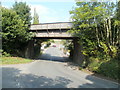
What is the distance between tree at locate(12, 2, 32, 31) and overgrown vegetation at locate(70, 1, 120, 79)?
10629 millimetres

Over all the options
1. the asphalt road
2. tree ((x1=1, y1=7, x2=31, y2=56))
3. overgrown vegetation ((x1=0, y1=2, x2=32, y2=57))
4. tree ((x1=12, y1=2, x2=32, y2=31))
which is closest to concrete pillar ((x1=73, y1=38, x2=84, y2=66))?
the asphalt road

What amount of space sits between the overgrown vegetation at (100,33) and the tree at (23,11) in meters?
10.6

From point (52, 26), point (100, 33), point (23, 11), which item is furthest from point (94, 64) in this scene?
point (23, 11)

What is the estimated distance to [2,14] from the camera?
56.9 ft

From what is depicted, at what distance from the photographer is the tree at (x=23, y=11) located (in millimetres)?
20922

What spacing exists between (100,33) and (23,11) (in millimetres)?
14957

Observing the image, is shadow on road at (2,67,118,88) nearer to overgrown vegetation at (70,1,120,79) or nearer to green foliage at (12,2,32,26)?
overgrown vegetation at (70,1,120,79)

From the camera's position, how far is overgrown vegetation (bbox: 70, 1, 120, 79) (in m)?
11.3

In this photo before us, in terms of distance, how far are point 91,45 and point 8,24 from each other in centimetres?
1308

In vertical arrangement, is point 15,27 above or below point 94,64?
above

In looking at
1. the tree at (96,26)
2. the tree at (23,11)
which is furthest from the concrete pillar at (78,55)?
the tree at (23,11)

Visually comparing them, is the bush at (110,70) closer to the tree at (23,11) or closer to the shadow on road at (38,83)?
the shadow on road at (38,83)

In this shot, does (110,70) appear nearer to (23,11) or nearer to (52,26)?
(52,26)

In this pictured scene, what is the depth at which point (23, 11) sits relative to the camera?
21.2 m
